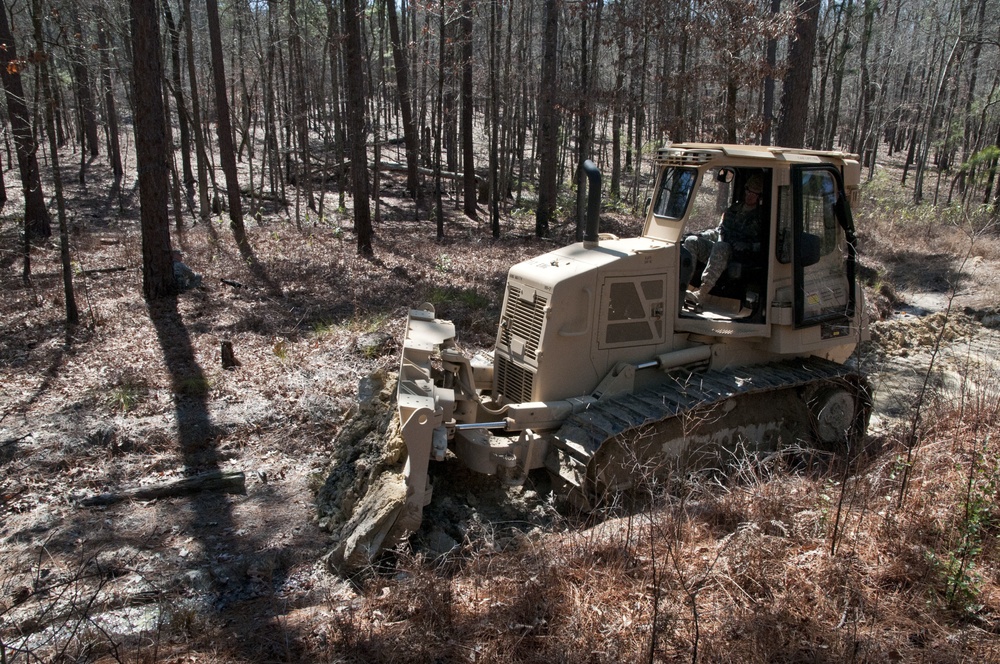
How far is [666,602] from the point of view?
12.8ft

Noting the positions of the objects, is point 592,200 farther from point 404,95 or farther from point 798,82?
point 404,95

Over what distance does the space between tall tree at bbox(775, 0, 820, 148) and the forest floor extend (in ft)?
11.3

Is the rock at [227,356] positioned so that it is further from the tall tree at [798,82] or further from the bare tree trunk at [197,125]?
the bare tree trunk at [197,125]

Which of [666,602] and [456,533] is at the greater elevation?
[666,602]

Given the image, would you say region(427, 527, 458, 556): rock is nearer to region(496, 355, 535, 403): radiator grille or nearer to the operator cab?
region(496, 355, 535, 403): radiator grille

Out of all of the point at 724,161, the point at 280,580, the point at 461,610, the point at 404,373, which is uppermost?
the point at 724,161

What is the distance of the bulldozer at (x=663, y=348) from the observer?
6078 mm

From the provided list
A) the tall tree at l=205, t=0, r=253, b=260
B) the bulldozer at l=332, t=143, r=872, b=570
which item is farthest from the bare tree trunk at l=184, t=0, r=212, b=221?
the bulldozer at l=332, t=143, r=872, b=570

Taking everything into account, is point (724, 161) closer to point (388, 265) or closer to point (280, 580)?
point (280, 580)

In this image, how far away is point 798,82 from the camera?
13820 mm

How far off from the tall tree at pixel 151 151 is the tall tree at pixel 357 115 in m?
4.20

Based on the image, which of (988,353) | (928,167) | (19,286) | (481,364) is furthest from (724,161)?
(928,167)

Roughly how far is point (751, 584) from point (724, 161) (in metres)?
3.79

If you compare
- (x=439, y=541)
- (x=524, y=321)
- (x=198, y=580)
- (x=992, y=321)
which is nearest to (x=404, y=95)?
(x=992, y=321)
